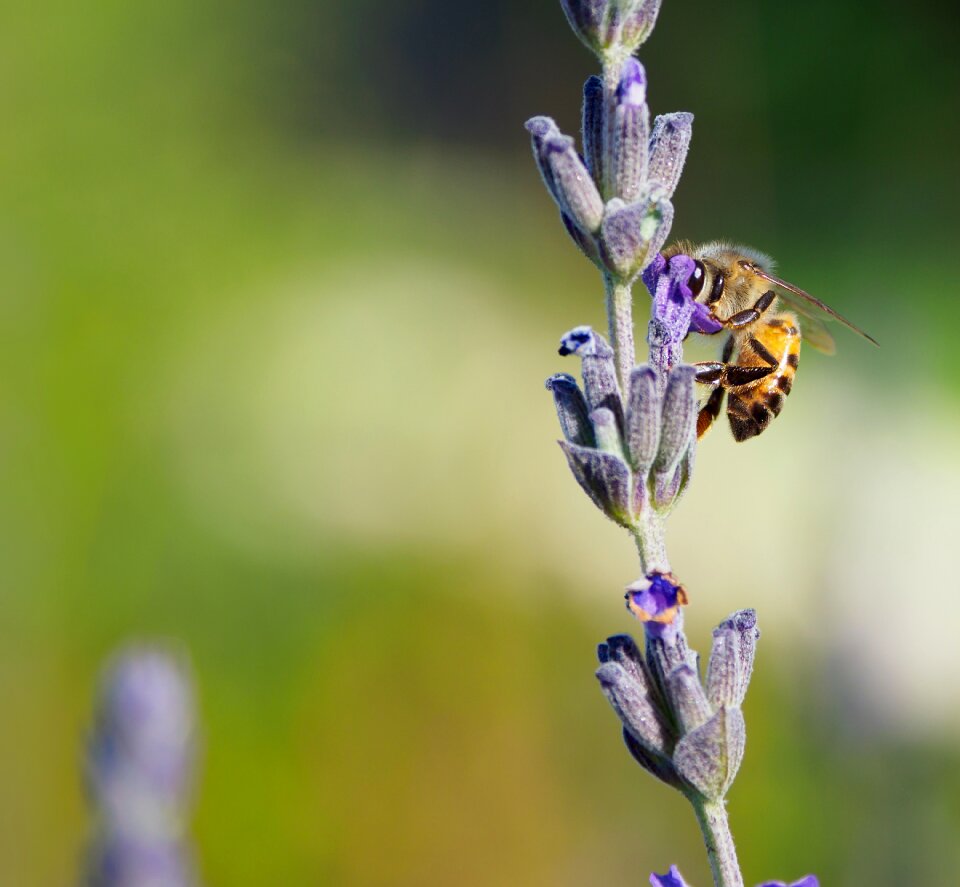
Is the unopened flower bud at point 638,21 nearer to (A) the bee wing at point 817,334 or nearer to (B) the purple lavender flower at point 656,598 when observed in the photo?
(B) the purple lavender flower at point 656,598

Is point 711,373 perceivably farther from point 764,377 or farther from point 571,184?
point 571,184

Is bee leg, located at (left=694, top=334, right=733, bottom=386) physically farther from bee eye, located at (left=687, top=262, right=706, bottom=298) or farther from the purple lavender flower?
the purple lavender flower

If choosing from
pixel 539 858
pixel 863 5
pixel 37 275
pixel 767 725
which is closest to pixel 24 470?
pixel 37 275

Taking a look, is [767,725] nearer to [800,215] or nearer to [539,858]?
[539,858]

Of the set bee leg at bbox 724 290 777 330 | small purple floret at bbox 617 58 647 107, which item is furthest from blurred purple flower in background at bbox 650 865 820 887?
bee leg at bbox 724 290 777 330

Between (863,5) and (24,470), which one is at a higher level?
(863,5)
